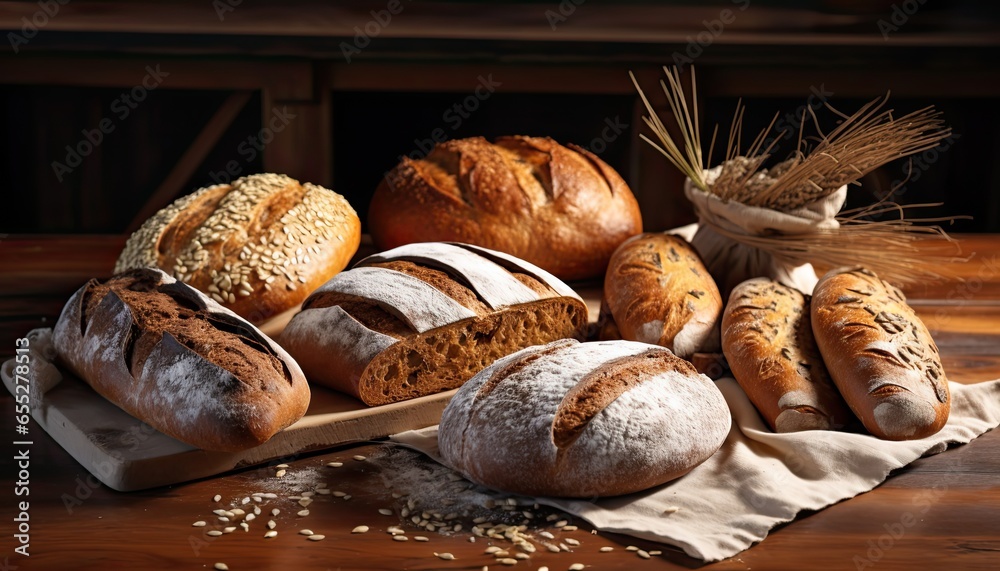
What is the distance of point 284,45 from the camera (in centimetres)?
376

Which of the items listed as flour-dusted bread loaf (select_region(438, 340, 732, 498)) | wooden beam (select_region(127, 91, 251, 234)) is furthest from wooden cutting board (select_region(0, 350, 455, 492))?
wooden beam (select_region(127, 91, 251, 234))

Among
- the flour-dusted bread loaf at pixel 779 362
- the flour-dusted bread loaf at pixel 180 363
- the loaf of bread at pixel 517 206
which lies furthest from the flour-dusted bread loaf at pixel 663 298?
the flour-dusted bread loaf at pixel 180 363

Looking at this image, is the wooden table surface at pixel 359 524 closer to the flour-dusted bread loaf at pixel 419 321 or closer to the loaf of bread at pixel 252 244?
the flour-dusted bread loaf at pixel 419 321

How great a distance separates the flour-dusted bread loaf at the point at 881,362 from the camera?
5.84 ft

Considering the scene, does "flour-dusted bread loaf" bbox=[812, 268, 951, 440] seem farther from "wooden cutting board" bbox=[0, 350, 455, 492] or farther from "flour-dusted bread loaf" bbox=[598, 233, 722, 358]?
"wooden cutting board" bbox=[0, 350, 455, 492]

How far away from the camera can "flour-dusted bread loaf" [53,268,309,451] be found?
165 cm

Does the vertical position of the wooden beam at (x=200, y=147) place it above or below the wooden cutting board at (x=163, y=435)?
above

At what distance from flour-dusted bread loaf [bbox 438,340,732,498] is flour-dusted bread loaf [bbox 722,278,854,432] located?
0.56 feet

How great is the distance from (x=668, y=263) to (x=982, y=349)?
0.80 m

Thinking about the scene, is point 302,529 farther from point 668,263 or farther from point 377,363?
point 668,263

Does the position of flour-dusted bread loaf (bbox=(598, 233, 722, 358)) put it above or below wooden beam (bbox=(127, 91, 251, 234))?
below

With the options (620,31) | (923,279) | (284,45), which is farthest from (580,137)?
(923,279)

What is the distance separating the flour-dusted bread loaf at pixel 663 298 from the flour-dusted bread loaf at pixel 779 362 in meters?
0.07

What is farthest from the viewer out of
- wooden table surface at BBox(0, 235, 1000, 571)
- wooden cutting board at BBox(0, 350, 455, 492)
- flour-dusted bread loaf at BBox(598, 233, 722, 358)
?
flour-dusted bread loaf at BBox(598, 233, 722, 358)
